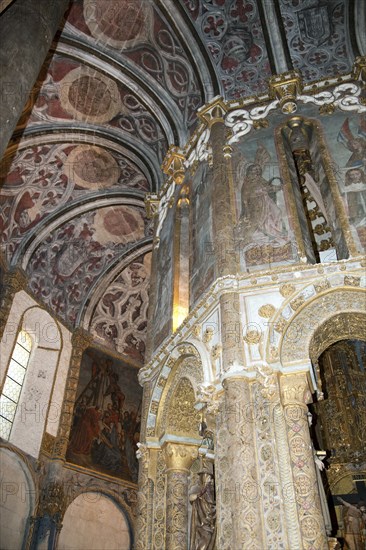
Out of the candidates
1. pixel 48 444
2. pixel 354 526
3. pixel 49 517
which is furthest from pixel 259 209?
pixel 49 517

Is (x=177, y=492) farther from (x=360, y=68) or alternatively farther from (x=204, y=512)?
(x=360, y=68)

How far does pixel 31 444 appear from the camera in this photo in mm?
12219

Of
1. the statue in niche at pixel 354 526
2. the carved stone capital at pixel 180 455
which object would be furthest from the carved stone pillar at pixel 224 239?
the statue in niche at pixel 354 526

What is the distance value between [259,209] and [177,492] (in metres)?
4.30

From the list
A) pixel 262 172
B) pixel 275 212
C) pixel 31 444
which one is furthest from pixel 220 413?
pixel 31 444

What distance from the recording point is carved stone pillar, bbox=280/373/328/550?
207 inches

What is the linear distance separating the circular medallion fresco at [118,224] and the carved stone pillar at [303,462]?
9406mm

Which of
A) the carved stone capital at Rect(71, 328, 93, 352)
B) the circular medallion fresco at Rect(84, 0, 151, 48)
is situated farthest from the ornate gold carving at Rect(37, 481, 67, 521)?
the circular medallion fresco at Rect(84, 0, 151, 48)

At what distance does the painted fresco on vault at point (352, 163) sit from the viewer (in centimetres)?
778

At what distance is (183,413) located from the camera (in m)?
7.98

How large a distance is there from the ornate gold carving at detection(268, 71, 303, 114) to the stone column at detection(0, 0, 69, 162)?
457 cm

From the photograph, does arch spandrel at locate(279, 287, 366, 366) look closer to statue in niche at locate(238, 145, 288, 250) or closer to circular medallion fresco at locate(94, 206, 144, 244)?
statue in niche at locate(238, 145, 288, 250)

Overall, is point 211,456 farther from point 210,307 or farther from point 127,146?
point 127,146

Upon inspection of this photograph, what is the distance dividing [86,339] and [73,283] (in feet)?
5.32
